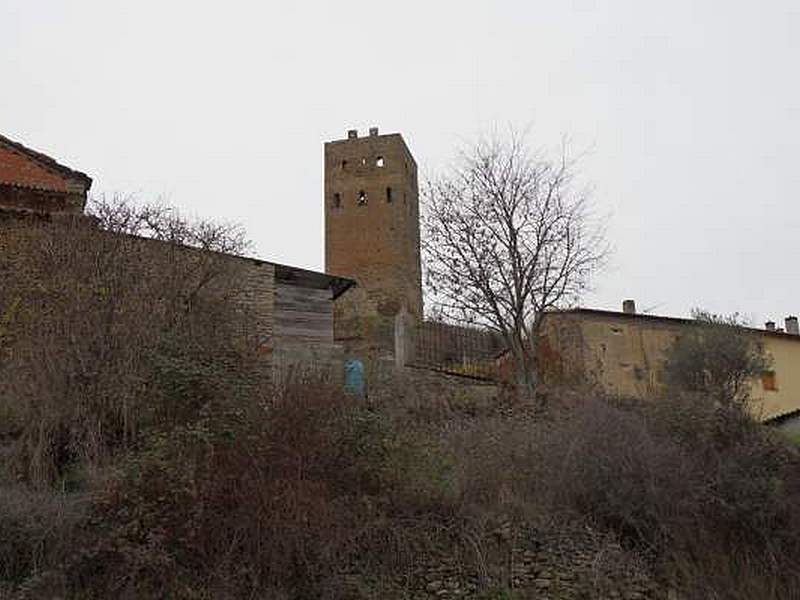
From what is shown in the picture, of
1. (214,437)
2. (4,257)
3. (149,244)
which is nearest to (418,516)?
(214,437)

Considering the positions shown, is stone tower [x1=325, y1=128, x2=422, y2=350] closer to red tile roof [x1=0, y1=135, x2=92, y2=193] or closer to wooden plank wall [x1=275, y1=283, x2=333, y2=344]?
wooden plank wall [x1=275, y1=283, x2=333, y2=344]

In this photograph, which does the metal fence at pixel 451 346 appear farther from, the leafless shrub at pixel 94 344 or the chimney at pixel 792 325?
the chimney at pixel 792 325

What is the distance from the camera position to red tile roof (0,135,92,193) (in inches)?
583

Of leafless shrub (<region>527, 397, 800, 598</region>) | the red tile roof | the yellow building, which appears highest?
the red tile roof

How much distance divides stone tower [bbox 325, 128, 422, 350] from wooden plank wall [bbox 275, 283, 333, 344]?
11.6 m

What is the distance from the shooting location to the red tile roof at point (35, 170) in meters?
14.8

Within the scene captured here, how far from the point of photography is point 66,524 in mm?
6625

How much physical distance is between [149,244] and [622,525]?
7.21 m

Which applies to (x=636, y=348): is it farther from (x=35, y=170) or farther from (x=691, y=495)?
(x=35, y=170)

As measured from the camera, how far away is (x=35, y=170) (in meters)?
15.0

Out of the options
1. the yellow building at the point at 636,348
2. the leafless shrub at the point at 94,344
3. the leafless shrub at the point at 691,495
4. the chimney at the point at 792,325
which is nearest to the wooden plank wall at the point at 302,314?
the leafless shrub at the point at 94,344

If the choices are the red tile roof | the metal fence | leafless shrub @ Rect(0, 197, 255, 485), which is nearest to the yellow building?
the metal fence

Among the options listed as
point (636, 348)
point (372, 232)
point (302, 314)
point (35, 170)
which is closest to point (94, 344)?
point (35, 170)

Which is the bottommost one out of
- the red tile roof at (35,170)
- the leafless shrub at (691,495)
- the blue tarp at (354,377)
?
the leafless shrub at (691,495)
